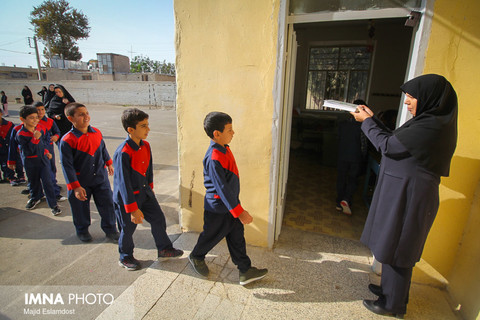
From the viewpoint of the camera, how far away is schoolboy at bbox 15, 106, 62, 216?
3.79m

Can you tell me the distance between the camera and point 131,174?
246 cm

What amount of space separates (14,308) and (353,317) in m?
2.98

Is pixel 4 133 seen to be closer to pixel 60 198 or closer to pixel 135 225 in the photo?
pixel 60 198

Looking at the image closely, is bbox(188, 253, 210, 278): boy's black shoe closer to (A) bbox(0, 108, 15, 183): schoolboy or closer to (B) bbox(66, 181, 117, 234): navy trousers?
(B) bbox(66, 181, 117, 234): navy trousers

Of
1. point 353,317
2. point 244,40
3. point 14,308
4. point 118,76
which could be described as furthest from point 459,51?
point 118,76

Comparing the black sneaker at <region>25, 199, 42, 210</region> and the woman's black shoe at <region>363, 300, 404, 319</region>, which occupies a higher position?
the woman's black shoe at <region>363, 300, 404, 319</region>

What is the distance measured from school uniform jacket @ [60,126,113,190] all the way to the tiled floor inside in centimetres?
264

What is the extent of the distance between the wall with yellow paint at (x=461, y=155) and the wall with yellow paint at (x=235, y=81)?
4.68 feet

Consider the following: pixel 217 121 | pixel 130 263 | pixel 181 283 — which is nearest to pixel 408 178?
pixel 217 121

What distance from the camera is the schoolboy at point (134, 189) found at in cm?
237

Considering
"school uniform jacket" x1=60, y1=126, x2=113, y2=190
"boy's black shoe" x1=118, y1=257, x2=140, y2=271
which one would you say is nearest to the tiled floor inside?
"boy's black shoe" x1=118, y1=257, x2=140, y2=271

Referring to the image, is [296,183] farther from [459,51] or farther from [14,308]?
[14,308]

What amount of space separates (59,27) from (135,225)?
151 ft

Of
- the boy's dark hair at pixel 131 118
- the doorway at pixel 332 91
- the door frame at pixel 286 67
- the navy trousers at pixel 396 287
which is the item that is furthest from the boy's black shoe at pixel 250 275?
the boy's dark hair at pixel 131 118
